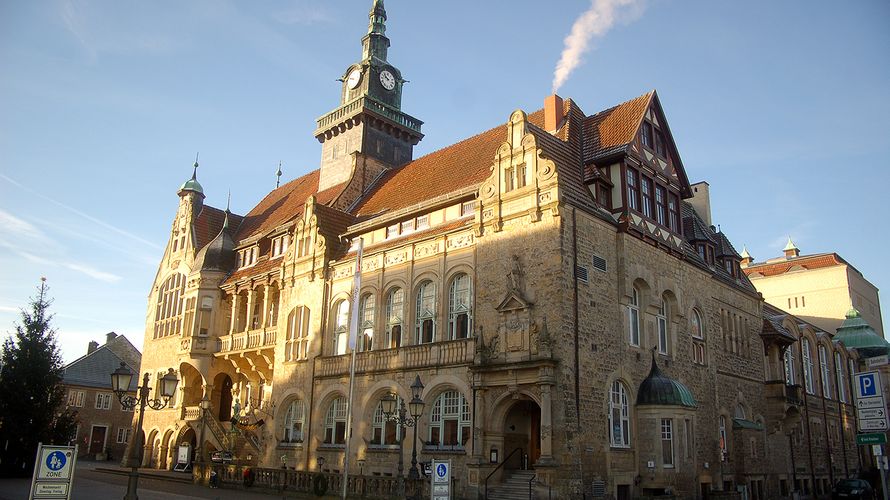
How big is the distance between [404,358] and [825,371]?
96.4 feet

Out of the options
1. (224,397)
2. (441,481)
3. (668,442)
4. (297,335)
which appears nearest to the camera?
(441,481)

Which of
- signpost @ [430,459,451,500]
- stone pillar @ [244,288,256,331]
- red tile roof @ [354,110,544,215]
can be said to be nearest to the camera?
signpost @ [430,459,451,500]

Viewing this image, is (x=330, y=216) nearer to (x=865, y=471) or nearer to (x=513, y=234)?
(x=513, y=234)

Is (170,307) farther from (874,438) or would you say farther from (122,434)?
(874,438)

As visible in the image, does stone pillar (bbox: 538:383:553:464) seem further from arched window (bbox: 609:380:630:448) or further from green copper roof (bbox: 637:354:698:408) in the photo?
green copper roof (bbox: 637:354:698:408)

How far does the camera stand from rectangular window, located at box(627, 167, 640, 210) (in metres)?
28.3

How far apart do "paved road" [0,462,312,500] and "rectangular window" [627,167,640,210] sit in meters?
17.2

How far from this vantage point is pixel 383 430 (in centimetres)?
2880

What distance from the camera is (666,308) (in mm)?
29406

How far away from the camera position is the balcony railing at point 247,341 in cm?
3644

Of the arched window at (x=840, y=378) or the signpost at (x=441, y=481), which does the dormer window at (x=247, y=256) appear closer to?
the signpost at (x=441, y=481)

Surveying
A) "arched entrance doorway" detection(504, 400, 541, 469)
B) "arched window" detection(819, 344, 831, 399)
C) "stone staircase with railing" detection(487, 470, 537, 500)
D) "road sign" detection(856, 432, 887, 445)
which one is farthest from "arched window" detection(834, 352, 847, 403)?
"road sign" detection(856, 432, 887, 445)

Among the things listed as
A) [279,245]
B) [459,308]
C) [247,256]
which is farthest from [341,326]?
[247,256]

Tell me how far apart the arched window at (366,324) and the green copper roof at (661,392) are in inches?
453
